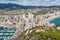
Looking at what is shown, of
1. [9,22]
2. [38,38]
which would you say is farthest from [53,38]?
[9,22]

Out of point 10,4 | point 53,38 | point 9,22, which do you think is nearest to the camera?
point 53,38

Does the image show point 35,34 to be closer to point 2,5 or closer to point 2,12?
point 2,12

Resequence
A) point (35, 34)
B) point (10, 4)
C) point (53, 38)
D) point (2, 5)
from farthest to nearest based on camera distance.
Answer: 1. point (2, 5)
2. point (10, 4)
3. point (35, 34)
4. point (53, 38)

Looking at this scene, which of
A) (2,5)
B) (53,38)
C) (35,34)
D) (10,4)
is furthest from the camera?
(2,5)

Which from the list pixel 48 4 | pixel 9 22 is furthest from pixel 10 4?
pixel 48 4

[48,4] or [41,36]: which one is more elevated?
[41,36]

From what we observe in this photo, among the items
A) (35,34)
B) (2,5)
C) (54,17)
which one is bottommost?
(54,17)

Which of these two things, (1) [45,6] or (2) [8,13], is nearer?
(2) [8,13]

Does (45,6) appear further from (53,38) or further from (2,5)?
(53,38)

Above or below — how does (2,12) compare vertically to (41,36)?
below
